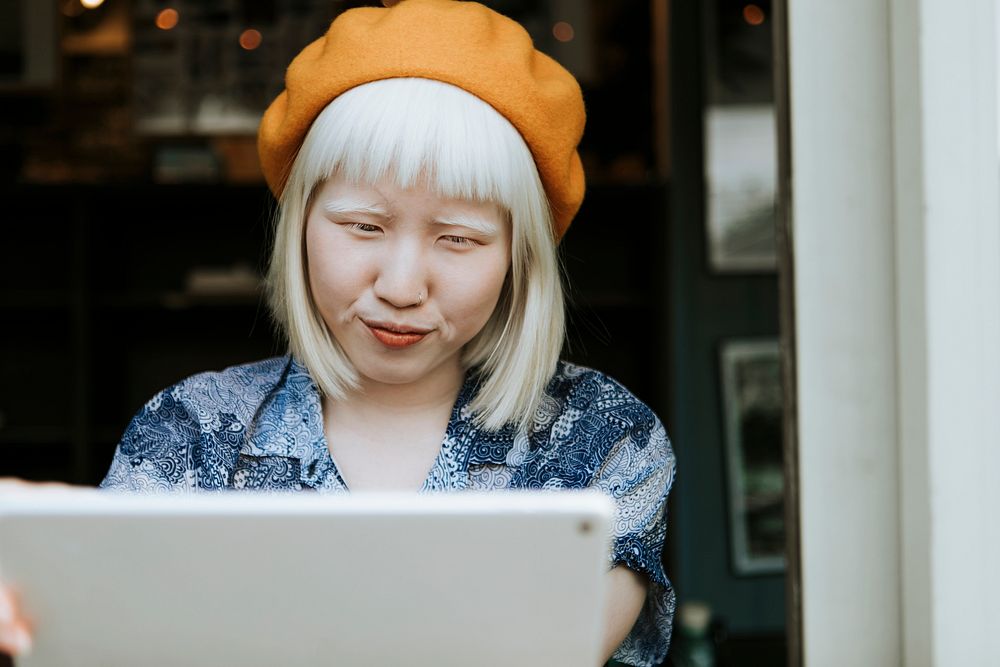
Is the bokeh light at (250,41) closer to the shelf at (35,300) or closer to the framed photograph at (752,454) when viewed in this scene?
the shelf at (35,300)

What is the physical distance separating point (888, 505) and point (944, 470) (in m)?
0.08

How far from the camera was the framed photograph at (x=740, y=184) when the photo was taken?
3.59 metres

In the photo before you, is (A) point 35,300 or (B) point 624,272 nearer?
(A) point 35,300

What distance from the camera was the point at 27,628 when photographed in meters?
0.68

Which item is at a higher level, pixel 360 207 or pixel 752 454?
pixel 360 207

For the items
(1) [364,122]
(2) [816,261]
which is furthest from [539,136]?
(2) [816,261]

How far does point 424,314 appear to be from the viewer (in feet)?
3.43

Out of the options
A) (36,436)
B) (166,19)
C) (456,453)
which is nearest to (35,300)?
(36,436)

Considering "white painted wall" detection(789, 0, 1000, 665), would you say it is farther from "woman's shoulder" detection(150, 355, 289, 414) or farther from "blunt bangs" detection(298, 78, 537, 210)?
"woman's shoulder" detection(150, 355, 289, 414)

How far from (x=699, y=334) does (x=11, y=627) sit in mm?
3141

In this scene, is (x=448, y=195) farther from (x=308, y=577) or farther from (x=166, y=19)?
(x=166, y=19)

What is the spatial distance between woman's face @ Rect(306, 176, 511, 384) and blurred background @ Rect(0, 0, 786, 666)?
93.7 inches

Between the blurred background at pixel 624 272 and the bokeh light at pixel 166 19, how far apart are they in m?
0.36

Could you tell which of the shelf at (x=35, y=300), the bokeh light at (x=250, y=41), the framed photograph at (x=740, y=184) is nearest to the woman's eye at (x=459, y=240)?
the framed photograph at (x=740, y=184)
